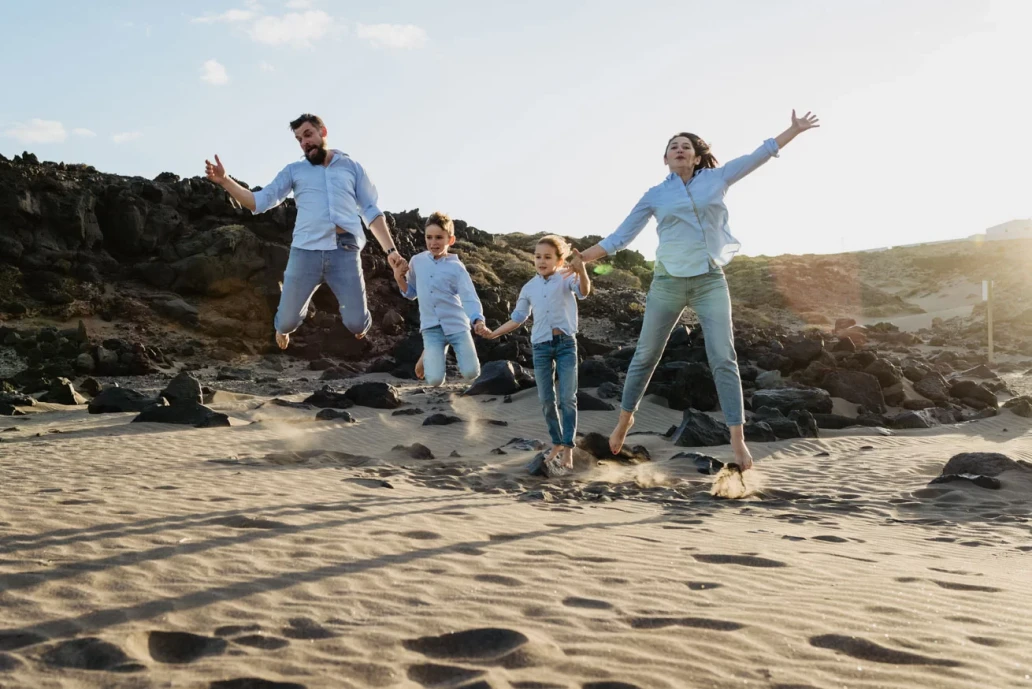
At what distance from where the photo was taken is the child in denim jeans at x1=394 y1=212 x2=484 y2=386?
7281 millimetres

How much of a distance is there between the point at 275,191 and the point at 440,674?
16.4 ft

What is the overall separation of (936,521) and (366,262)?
2479 cm

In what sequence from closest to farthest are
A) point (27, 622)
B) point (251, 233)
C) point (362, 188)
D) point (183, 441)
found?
point (27, 622)
point (362, 188)
point (183, 441)
point (251, 233)

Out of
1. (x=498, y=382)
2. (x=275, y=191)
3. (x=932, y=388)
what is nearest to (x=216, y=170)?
(x=275, y=191)

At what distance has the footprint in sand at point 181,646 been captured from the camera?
296 centimetres

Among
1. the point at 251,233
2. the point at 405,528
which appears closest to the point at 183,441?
the point at 405,528

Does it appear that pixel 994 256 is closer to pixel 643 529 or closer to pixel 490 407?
pixel 490 407

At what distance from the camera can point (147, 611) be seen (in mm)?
3357

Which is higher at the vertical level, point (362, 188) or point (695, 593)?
point (362, 188)

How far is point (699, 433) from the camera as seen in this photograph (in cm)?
1076

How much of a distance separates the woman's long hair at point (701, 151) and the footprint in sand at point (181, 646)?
473 centimetres

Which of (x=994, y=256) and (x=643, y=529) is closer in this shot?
(x=643, y=529)

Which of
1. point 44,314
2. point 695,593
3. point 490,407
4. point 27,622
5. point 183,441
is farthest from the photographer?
point 44,314

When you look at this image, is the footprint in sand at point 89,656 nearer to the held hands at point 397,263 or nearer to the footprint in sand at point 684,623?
the footprint in sand at point 684,623
